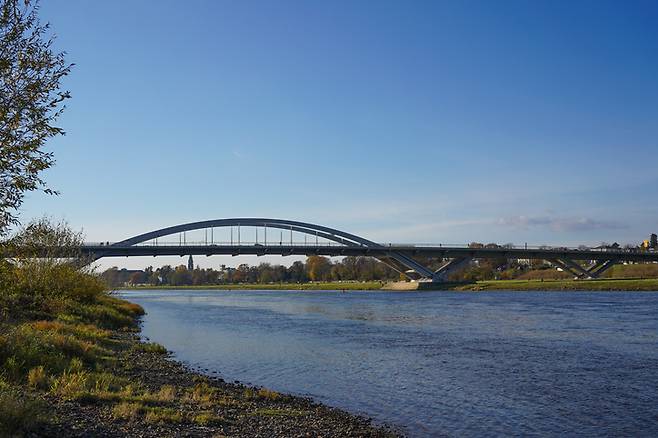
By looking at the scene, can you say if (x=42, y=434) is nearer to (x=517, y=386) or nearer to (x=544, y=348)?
(x=517, y=386)

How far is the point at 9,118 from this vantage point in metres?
8.30

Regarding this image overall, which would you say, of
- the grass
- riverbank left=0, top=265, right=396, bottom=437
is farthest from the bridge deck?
the grass

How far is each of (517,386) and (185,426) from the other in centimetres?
931

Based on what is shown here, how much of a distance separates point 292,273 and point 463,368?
422ft

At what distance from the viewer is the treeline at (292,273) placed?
127 meters

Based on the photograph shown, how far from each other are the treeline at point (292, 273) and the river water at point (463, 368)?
283 feet

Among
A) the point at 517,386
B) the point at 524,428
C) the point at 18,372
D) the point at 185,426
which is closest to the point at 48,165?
the point at 185,426

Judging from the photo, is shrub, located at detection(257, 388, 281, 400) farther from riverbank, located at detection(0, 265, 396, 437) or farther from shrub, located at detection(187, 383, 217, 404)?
shrub, located at detection(187, 383, 217, 404)

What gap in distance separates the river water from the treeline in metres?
86.4

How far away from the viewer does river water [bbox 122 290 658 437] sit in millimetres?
12203

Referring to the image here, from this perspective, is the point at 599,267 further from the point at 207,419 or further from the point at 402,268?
the point at 207,419

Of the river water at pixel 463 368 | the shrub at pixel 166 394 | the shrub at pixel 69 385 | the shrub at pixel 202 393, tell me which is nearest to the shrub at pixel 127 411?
the shrub at pixel 69 385

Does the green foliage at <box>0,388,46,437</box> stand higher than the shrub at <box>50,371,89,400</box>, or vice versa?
the green foliage at <box>0,388,46,437</box>

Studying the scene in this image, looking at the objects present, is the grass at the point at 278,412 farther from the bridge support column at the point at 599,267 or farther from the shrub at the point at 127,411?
the bridge support column at the point at 599,267
